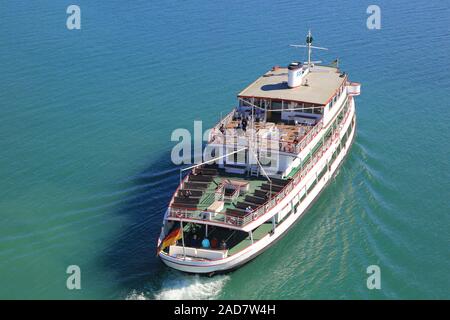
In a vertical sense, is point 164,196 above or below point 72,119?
below

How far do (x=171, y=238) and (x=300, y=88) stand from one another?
65.7 feet

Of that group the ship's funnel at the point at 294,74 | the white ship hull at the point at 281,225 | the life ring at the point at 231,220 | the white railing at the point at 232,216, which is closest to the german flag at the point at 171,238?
the white ship hull at the point at 281,225

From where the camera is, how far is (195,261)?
35.6 m

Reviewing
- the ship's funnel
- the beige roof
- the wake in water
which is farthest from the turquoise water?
the ship's funnel

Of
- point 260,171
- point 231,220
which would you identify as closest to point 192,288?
point 231,220

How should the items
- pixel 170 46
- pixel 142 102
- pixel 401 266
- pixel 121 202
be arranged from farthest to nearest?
→ 1. pixel 170 46
2. pixel 142 102
3. pixel 121 202
4. pixel 401 266

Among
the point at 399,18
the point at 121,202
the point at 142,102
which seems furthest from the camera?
the point at 399,18

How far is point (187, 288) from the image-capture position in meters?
35.8

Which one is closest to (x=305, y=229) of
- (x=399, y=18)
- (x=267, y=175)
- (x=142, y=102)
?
(x=267, y=175)

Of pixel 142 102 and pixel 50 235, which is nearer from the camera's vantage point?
pixel 50 235

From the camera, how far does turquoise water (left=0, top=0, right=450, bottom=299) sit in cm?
3775
